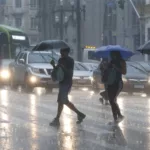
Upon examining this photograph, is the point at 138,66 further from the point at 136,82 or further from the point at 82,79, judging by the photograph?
the point at 82,79

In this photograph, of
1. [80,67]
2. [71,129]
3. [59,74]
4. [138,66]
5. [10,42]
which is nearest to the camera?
[71,129]

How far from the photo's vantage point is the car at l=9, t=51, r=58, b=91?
29250 mm

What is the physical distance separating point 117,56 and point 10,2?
97946 millimetres

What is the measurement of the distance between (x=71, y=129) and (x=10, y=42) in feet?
88.7

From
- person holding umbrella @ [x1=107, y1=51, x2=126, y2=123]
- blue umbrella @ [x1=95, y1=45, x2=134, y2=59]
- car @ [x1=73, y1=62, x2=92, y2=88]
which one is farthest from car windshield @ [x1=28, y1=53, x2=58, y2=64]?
person holding umbrella @ [x1=107, y1=51, x2=126, y2=123]

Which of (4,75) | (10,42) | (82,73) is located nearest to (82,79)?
(82,73)

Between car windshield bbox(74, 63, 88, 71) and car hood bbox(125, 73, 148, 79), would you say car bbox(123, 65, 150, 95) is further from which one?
car windshield bbox(74, 63, 88, 71)

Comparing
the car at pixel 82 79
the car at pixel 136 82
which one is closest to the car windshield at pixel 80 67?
the car at pixel 82 79

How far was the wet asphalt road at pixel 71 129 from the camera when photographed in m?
11.9

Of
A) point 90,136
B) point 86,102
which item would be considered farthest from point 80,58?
point 90,136

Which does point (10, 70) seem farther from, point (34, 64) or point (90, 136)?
point (90, 136)

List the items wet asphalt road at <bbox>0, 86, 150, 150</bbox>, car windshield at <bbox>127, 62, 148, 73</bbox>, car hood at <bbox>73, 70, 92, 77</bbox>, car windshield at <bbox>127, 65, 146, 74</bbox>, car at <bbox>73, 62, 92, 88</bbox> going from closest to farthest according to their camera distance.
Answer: wet asphalt road at <bbox>0, 86, 150, 150</bbox> < car windshield at <bbox>127, 65, 146, 74</bbox> < car windshield at <bbox>127, 62, 148, 73</bbox> < car at <bbox>73, 62, 92, 88</bbox> < car hood at <bbox>73, 70, 92, 77</bbox>

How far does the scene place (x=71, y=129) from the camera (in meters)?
14.3

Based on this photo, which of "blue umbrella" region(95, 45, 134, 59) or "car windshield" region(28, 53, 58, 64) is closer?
Result: "blue umbrella" region(95, 45, 134, 59)
